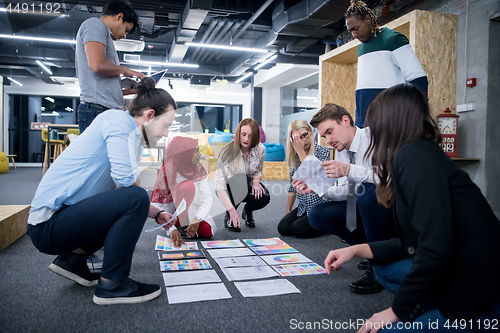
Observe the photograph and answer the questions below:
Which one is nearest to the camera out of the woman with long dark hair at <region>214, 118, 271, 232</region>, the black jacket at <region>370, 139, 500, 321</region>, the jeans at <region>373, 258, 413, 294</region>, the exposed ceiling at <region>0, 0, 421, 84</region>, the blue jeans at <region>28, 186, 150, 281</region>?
the black jacket at <region>370, 139, 500, 321</region>

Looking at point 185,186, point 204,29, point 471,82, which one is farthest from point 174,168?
point 204,29

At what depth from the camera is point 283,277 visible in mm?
1613

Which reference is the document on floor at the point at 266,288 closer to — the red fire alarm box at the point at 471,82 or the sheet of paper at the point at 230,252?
the sheet of paper at the point at 230,252

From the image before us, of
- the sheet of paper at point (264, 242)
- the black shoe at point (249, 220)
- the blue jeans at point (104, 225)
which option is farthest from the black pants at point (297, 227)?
the blue jeans at point (104, 225)

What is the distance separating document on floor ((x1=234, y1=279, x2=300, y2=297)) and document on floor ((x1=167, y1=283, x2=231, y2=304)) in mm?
77

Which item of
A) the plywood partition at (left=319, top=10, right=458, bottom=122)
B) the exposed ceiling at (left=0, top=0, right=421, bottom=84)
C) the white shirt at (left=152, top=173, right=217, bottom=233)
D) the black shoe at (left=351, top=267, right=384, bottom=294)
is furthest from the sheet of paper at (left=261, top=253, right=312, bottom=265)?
the exposed ceiling at (left=0, top=0, right=421, bottom=84)

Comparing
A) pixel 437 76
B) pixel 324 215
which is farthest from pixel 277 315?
pixel 437 76

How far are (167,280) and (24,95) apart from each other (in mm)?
11982

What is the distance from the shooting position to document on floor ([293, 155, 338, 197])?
162 centimetres

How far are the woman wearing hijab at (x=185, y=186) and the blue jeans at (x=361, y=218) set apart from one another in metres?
0.78

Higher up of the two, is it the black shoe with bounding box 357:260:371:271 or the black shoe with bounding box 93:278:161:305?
the black shoe with bounding box 93:278:161:305

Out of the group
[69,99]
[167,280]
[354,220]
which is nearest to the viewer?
[167,280]

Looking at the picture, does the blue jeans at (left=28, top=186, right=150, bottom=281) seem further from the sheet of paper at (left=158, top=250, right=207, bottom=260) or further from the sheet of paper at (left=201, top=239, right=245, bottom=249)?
the sheet of paper at (left=201, top=239, right=245, bottom=249)

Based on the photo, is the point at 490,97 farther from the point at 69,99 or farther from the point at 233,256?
the point at 69,99
